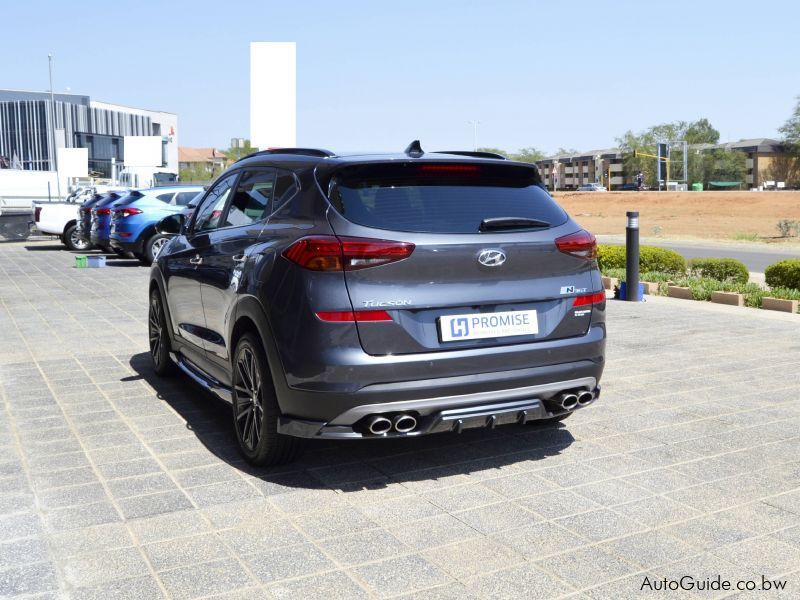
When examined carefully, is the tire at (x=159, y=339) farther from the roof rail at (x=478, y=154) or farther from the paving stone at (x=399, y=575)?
the paving stone at (x=399, y=575)

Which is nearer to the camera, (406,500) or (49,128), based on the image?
(406,500)

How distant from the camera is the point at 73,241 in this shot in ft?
84.7

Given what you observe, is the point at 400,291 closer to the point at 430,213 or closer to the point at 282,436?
the point at 430,213

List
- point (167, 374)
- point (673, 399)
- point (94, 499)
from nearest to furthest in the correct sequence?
point (94, 499) < point (673, 399) < point (167, 374)

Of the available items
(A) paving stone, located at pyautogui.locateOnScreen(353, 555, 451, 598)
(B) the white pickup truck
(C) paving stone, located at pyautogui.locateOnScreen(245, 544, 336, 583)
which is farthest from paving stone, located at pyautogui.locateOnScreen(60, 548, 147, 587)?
(B) the white pickup truck

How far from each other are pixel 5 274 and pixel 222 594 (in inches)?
646

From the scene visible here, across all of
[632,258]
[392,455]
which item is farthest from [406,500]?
[632,258]

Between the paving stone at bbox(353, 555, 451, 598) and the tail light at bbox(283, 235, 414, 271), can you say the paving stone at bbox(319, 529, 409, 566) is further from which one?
the tail light at bbox(283, 235, 414, 271)

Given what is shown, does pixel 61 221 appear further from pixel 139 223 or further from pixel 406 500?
pixel 406 500

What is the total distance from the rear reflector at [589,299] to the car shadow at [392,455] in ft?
3.09

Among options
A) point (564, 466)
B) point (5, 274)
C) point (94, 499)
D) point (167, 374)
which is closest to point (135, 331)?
point (167, 374)

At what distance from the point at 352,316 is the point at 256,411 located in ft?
3.25

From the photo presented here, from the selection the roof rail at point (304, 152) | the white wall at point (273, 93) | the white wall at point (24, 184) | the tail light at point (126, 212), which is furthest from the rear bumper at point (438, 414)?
the white wall at point (24, 184)

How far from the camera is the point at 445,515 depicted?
415 centimetres
